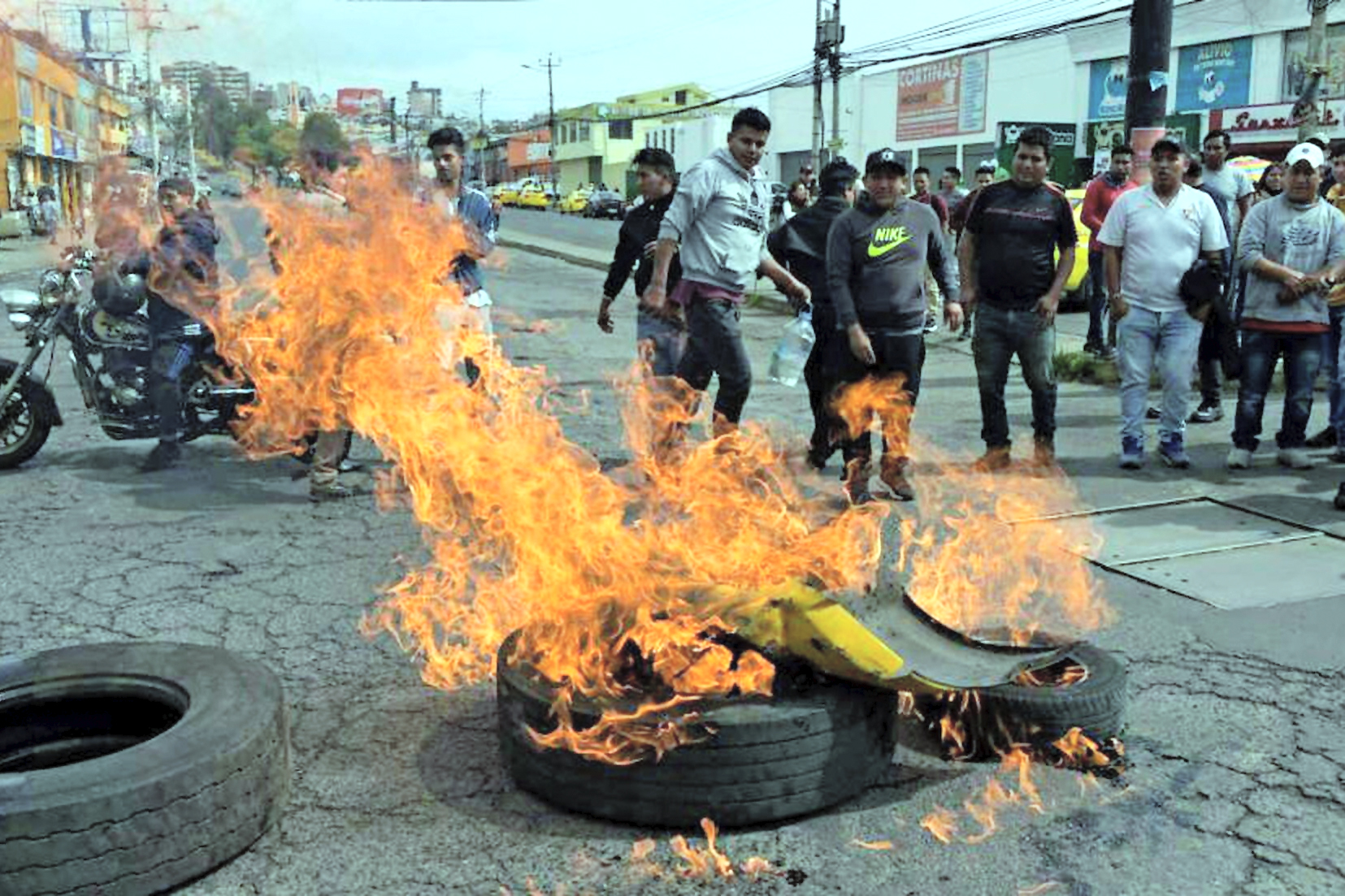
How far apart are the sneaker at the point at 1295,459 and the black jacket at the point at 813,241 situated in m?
3.14

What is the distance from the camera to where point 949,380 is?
10969 millimetres

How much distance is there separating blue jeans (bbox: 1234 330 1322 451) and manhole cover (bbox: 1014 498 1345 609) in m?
1.01

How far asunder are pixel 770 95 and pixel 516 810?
214 feet

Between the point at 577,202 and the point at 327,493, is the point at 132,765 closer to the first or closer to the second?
the point at 327,493

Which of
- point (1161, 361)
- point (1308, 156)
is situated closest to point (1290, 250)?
point (1308, 156)

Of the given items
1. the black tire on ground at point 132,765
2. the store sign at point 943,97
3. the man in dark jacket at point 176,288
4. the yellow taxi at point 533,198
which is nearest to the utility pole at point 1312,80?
the man in dark jacket at point 176,288

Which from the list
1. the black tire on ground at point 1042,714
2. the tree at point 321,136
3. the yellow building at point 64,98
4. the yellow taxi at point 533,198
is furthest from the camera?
the yellow taxi at point 533,198

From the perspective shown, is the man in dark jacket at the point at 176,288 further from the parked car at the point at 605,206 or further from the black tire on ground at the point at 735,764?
the parked car at the point at 605,206

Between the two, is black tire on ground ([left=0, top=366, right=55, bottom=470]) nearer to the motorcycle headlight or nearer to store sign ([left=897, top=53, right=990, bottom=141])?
the motorcycle headlight

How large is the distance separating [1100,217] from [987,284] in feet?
14.1

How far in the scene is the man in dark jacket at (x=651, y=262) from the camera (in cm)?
686

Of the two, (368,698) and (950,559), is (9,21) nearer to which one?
(368,698)

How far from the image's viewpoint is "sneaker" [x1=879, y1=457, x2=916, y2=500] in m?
6.61

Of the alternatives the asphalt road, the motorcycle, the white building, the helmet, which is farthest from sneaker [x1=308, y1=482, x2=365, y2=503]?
the white building
